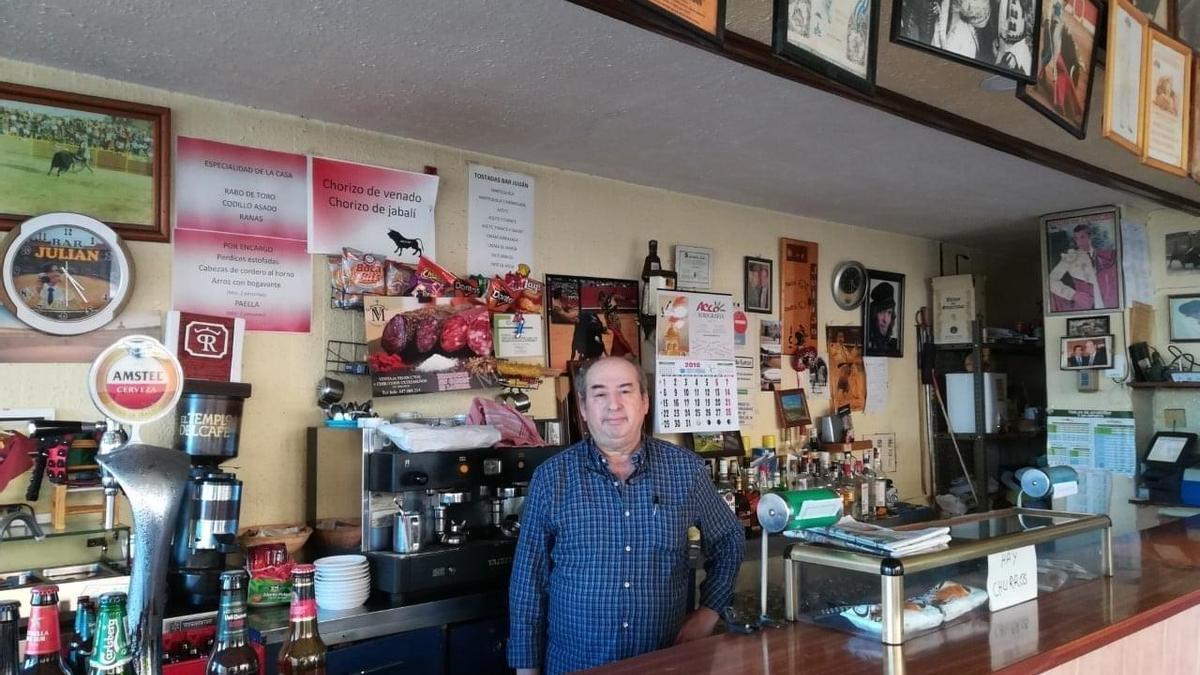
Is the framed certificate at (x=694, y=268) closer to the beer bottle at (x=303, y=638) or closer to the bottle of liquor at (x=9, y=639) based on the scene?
the beer bottle at (x=303, y=638)

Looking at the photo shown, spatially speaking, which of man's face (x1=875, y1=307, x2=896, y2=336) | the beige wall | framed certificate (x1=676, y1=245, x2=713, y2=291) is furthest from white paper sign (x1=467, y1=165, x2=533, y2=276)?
man's face (x1=875, y1=307, x2=896, y2=336)

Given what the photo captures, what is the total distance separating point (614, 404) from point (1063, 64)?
159 cm

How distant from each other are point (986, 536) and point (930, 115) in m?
1.31

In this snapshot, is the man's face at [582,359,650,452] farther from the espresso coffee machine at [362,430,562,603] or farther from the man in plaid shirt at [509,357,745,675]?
the espresso coffee machine at [362,430,562,603]

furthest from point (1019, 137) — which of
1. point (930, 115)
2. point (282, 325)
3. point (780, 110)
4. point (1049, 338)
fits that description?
point (282, 325)

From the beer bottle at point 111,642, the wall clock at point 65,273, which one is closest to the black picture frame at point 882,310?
the wall clock at point 65,273

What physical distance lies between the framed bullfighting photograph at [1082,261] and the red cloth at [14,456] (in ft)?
16.0

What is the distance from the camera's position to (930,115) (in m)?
2.59

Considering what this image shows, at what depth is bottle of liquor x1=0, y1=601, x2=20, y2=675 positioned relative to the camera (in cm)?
133

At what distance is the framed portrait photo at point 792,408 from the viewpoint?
4512mm

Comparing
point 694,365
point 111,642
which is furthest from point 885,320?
point 111,642

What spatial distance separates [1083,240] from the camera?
459 cm

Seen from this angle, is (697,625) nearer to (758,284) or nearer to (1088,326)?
(758,284)

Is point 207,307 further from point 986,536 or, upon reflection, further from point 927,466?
point 927,466
